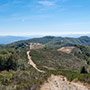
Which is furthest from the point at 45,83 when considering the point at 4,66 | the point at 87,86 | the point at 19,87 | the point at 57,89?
the point at 4,66

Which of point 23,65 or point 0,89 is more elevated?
point 0,89

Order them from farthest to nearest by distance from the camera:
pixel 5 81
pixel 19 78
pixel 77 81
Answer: pixel 77 81, pixel 19 78, pixel 5 81

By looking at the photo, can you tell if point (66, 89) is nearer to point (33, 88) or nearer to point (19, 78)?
point (33, 88)

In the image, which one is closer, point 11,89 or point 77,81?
point 11,89

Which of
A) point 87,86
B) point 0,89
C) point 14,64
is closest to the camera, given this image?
point 0,89

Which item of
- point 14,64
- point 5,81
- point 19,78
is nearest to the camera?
point 5,81

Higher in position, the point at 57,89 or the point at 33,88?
the point at 33,88

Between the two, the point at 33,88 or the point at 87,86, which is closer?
the point at 33,88

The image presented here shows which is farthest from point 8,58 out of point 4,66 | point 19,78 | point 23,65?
point 19,78

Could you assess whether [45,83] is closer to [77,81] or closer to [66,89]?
[66,89]
